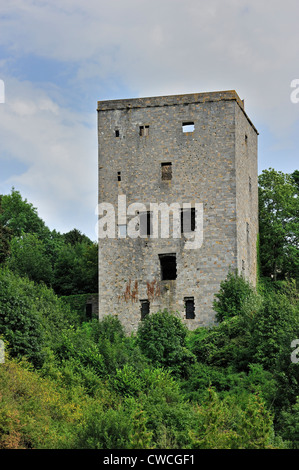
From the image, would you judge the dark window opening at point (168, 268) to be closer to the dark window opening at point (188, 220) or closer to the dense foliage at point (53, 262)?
the dark window opening at point (188, 220)

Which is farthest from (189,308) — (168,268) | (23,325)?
(23,325)

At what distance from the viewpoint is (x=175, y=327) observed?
129 ft

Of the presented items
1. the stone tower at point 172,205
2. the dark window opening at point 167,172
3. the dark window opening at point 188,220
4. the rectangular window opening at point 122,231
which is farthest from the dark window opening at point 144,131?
the rectangular window opening at point 122,231

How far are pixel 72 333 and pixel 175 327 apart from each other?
430cm

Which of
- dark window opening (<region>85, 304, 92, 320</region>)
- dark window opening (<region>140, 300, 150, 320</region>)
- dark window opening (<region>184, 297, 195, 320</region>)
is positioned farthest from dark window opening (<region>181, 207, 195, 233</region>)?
dark window opening (<region>85, 304, 92, 320</region>)

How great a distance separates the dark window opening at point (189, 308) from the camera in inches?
1641

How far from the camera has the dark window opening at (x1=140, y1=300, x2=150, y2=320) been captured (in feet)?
139

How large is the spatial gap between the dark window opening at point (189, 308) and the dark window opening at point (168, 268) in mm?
1933

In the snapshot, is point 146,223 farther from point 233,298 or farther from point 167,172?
point 233,298

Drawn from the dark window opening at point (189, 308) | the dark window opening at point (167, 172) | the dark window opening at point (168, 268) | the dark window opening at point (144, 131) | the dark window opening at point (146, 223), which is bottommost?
the dark window opening at point (189, 308)

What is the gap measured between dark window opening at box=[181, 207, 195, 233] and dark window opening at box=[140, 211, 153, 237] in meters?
1.52

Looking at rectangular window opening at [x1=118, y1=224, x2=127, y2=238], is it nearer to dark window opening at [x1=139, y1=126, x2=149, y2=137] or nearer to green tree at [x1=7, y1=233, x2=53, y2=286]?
dark window opening at [x1=139, y1=126, x2=149, y2=137]

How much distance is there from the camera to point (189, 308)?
1647 inches

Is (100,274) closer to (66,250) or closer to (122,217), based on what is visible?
(122,217)
